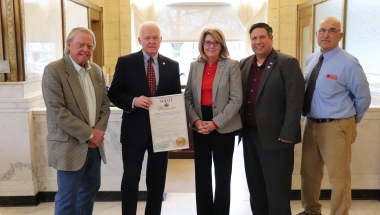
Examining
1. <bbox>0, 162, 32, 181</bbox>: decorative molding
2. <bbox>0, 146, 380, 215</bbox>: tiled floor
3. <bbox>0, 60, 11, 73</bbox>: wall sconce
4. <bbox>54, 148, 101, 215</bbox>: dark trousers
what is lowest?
<bbox>0, 146, 380, 215</bbox>: tiled floor

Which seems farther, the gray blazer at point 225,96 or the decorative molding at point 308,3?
the decorative molding at point 308,3

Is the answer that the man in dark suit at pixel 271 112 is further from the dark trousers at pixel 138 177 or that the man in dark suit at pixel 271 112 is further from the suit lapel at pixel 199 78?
the dark trousers at pixel 138 177

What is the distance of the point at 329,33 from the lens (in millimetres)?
3088

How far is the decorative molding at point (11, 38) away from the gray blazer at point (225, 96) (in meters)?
2.12

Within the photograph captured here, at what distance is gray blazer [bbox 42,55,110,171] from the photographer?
2510 mm

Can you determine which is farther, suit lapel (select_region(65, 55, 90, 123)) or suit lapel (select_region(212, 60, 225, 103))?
suit lapel (select_region(212, 60, 225, 103))

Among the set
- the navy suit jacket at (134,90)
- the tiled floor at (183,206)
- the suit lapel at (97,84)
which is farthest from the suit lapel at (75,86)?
the tiled floor at (183,206)

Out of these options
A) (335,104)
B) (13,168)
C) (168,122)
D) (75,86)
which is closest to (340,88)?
(335,104)

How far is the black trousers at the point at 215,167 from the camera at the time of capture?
3.01 meters

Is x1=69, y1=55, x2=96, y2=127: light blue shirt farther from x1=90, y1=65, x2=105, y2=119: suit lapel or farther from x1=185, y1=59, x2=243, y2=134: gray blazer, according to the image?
x1=185, y1=59, x2=243, y2=134: gray blazer

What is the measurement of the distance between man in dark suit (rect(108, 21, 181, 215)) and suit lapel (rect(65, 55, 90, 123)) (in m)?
0.33

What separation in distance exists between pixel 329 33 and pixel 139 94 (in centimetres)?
161

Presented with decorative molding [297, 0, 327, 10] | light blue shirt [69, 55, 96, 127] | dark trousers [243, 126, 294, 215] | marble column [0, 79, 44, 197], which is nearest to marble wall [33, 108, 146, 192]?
marble column [0, 79, 44, 197]

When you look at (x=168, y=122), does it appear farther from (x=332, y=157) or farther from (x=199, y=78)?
(x=332, y=157)
